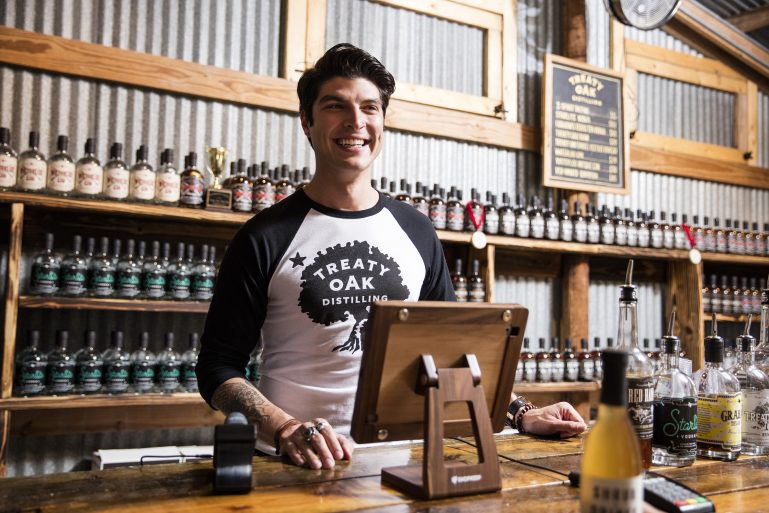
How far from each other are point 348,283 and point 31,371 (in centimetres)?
163

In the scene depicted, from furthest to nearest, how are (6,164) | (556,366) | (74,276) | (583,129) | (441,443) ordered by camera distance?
(583,129), (556,366), (74,276), (6,164), (441,443)

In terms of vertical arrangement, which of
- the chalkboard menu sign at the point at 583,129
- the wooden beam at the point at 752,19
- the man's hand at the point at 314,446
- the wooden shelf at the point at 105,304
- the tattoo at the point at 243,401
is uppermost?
the wooden beam at the point at 752,19

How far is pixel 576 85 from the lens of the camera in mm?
4328

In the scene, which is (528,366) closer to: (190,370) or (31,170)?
(190,370)

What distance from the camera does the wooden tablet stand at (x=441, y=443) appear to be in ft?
3.70

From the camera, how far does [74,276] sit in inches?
110

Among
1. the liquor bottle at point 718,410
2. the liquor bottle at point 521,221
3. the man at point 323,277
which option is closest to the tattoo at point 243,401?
the man at point 323,277

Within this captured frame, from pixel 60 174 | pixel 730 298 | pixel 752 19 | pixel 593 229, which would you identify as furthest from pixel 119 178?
pixel 752 19

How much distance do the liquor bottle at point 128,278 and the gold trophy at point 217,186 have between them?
37 cm

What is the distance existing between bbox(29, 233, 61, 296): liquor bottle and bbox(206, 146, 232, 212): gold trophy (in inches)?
25.4

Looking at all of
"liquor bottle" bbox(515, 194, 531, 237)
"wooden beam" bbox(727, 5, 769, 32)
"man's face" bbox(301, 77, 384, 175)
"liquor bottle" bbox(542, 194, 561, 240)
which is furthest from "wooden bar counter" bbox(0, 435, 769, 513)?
"wooden beam" bbox(727, 5, 769, 32)

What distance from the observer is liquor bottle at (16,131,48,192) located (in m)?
2.71

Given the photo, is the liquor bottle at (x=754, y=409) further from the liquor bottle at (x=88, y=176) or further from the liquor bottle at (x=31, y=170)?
the liquor bottle at (x=31, y=170)

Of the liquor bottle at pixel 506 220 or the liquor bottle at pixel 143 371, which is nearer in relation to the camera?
the liquor bottle at pixel 143 371
